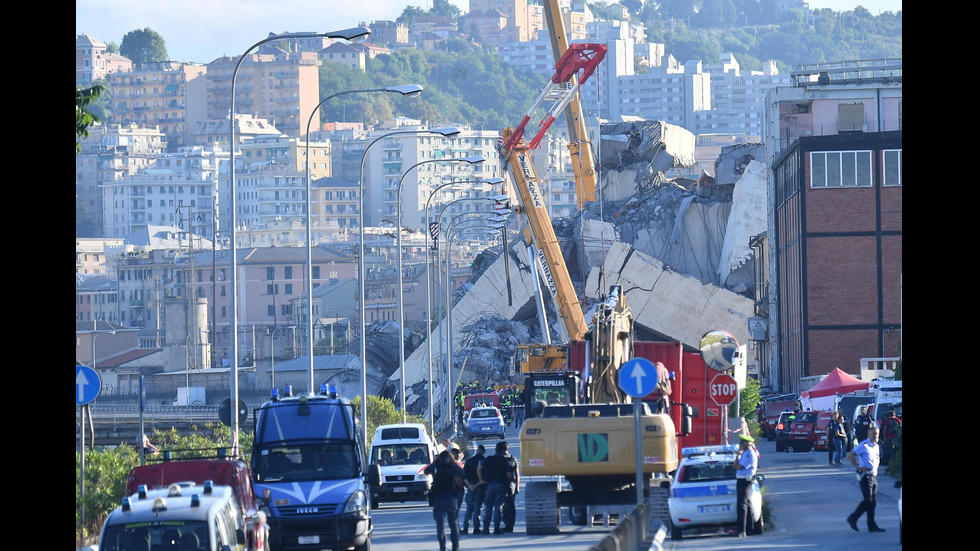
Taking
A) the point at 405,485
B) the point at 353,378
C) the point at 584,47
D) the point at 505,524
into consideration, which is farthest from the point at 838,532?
the point at 353,378

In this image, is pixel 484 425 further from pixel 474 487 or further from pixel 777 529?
pixel 777 529

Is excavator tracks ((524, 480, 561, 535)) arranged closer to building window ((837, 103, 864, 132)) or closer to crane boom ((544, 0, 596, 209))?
crane boom ((544, 0, 596, 209))

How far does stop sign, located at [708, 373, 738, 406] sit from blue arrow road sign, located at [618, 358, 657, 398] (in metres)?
5.75

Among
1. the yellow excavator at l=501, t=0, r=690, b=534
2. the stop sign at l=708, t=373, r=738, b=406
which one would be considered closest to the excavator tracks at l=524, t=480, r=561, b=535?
the yellow excavator at l=501, t=0, r=690, b=534

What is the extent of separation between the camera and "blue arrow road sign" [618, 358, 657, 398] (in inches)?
877

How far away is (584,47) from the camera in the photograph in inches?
2456

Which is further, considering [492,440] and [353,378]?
[353,378]

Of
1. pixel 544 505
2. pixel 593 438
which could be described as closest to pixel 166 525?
pixel 593 438

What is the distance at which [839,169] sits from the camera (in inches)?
2729

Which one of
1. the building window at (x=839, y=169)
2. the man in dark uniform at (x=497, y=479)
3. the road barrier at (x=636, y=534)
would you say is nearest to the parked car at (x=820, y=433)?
the building window at (x=839, y=169)

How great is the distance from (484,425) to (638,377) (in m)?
35.8
